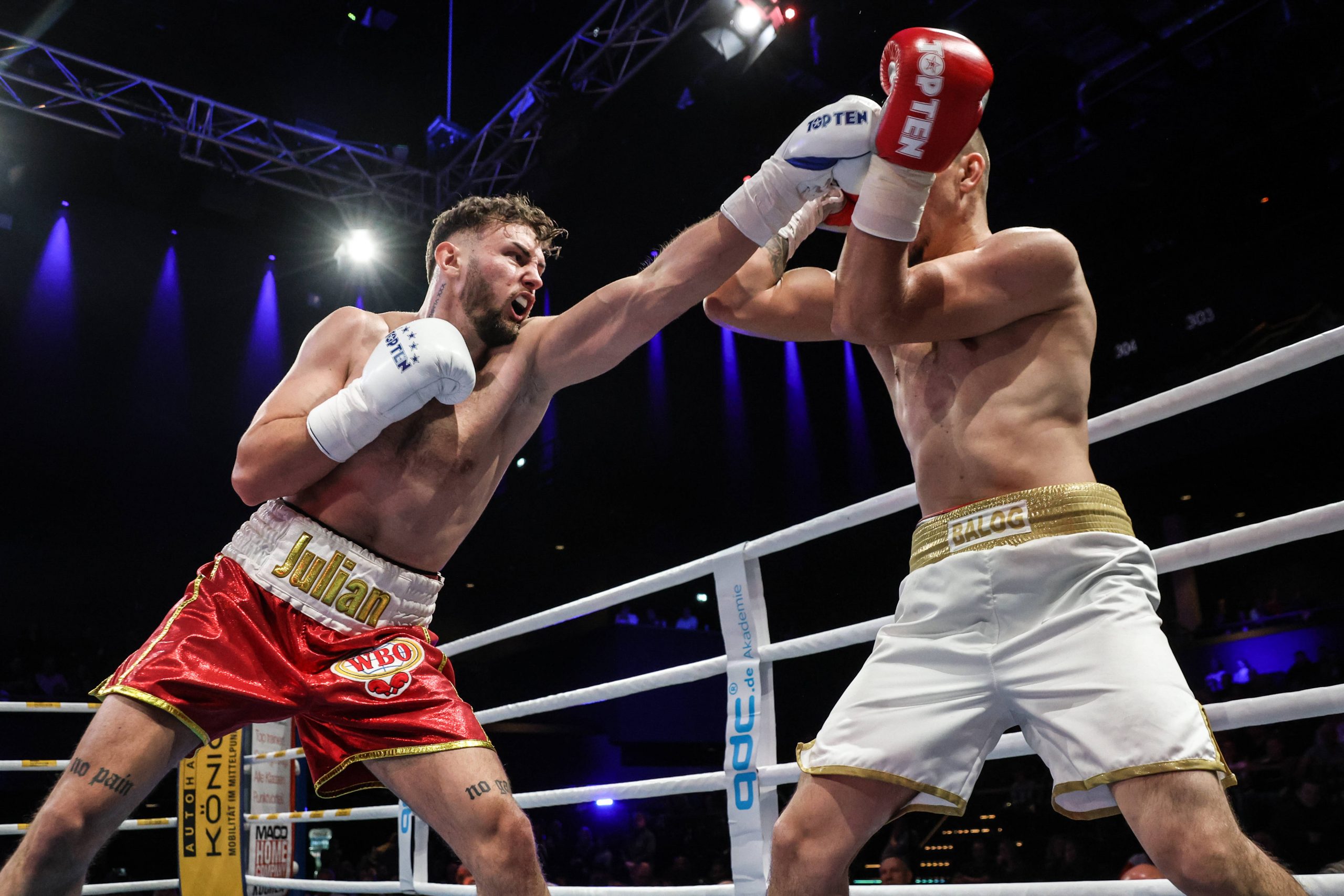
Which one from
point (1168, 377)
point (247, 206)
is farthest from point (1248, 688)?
point (247, 206)

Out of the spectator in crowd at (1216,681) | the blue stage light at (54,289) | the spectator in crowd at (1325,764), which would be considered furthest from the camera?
the blue stage light at (54,289)

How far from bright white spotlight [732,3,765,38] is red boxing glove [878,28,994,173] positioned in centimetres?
573

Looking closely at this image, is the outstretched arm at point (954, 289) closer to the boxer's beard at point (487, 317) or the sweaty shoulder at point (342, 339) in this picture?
the boxer's beard at point (487, 317)

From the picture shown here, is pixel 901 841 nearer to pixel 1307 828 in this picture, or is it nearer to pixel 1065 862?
pixel 1065 862

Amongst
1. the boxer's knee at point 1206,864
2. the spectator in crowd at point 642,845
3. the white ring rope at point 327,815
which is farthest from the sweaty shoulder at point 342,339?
the spectator in crowd at point 642,845

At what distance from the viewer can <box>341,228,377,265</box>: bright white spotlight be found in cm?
931

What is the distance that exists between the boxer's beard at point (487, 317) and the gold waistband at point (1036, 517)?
1037mm

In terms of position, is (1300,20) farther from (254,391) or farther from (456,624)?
(456,624)

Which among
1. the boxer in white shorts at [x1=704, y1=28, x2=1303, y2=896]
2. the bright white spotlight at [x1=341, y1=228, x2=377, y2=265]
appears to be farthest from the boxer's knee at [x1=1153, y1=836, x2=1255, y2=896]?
the bright white spotlight at [x1=341, y1=228, x2=377, y2=265]

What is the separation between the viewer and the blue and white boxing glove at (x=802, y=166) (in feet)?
5.41

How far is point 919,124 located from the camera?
59.6 inches

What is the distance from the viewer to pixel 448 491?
2043 mm

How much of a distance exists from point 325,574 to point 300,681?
0.66 feet

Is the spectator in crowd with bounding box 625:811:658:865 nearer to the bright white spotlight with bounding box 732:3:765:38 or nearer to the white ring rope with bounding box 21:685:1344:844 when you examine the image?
the white ring rope with bounding box 21:685:1344:844
